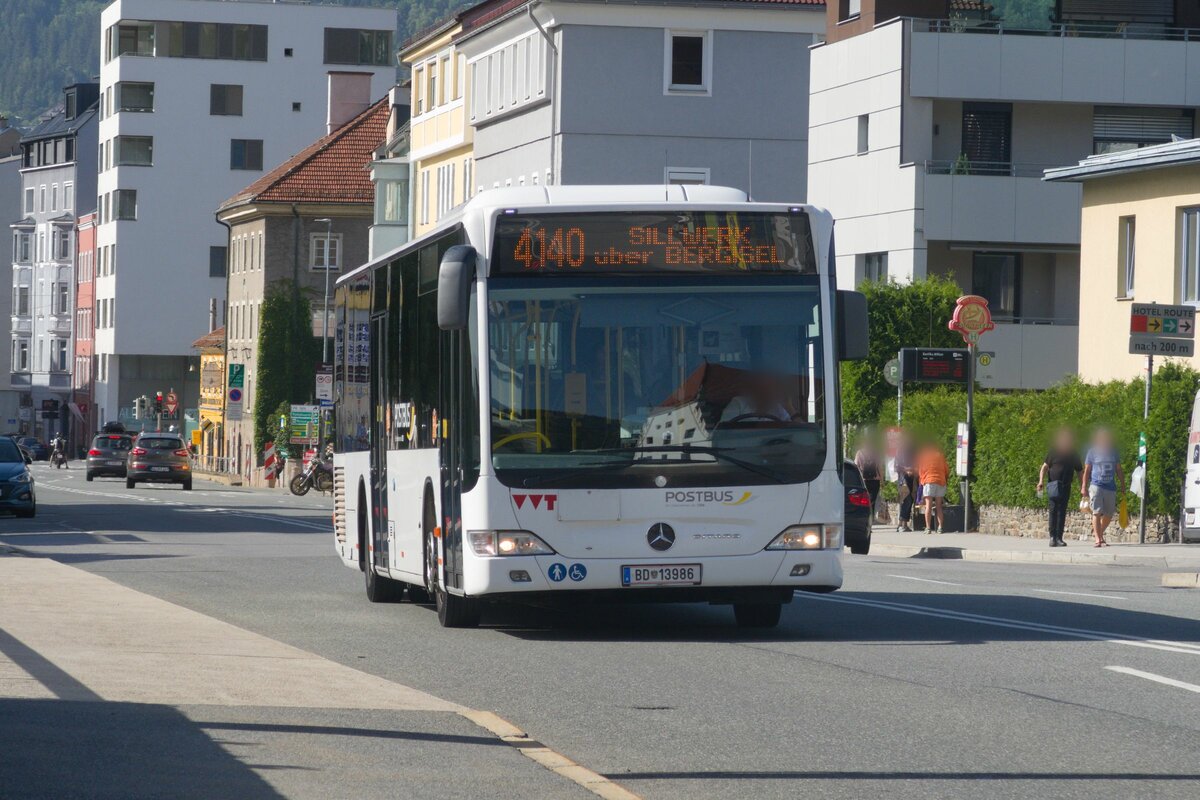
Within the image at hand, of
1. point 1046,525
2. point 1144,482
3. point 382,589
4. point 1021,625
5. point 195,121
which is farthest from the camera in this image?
point 195,121

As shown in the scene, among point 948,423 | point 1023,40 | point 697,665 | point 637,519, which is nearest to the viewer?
point 697,665

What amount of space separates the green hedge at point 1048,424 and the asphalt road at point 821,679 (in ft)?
29.4

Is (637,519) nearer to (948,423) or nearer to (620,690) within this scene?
(620,690)

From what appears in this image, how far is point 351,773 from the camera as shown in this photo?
364 inches

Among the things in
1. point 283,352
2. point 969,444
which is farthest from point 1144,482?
point 283,352

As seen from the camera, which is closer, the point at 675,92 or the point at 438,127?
the point at 675,92

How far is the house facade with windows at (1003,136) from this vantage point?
176ft

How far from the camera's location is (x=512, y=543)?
1565 centimetres

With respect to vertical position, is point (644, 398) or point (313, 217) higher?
point (313, 217)

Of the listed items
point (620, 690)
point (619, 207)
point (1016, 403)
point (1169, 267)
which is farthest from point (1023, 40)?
point (620, 690)

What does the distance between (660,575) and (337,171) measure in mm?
87224

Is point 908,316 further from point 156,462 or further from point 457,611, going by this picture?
point 457,611

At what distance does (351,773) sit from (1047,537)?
29.2m

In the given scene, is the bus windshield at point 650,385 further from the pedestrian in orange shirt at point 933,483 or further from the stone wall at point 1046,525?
the pedestrian in orange shirt at point 933,483
